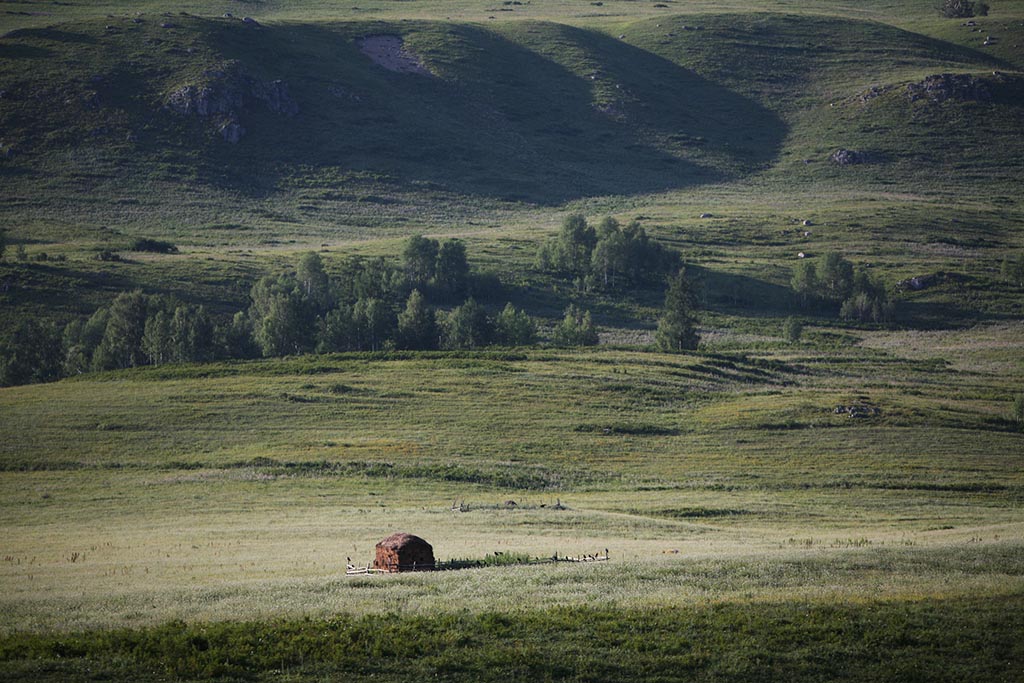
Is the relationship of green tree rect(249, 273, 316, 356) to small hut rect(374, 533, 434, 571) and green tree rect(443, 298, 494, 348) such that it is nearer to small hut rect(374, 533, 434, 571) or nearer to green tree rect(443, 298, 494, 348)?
green tree rect(443, 298, 494, 348)

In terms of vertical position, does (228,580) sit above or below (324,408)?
above

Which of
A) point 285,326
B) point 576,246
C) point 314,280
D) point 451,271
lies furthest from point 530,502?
point 576,246

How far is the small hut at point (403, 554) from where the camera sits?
34750 millimetres

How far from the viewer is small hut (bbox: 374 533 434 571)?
3475cm

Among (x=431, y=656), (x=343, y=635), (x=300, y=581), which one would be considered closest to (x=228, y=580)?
(x=300, y=581)

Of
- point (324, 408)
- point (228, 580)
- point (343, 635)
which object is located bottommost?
point (324, 408)

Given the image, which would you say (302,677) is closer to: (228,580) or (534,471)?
(228,580)

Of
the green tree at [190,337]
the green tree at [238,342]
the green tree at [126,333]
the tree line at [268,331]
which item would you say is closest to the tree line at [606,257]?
the tree line at [268,331]

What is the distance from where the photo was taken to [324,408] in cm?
8581

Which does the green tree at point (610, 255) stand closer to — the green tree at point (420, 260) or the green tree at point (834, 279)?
the green tree at point (420, 260)

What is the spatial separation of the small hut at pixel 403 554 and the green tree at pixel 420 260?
123 meters

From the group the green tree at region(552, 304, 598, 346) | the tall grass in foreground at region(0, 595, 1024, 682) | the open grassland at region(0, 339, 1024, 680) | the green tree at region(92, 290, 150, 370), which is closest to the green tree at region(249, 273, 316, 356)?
the open grassland at region(0, 339, 1024, 680)

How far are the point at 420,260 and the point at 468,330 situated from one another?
42197 mm

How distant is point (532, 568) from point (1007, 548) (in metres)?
15.9
